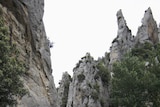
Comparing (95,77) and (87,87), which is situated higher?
(95,77)

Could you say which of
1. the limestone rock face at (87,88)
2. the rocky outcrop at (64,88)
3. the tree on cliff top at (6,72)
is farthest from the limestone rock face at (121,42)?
the tree on cliff top at (6,72)

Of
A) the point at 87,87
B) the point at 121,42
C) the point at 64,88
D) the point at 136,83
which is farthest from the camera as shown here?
the point at 121,42

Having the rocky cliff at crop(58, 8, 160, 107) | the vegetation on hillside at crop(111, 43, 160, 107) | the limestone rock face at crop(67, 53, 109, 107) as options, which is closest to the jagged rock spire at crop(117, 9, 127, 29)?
the rocky cliff at crop(58, 8, 160, 107)

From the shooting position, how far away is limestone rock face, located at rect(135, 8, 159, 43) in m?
60.8

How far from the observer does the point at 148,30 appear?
A: 62375 mm

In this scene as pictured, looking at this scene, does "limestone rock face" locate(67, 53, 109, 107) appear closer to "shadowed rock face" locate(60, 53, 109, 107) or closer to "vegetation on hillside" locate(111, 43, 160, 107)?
"shadowed rock face" locate(60, 53, 109, 107)

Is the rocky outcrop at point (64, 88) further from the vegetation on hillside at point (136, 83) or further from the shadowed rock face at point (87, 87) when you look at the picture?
the vegetation on hillside at point (136, 83)

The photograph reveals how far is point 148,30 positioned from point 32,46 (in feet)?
140

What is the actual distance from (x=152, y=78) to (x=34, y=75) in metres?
17.3

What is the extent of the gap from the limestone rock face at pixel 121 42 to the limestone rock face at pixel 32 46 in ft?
104

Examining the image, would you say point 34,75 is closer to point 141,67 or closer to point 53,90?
point 53,90

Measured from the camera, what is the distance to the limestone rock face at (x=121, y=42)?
57.1 m

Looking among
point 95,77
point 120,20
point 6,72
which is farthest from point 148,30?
point 6,72

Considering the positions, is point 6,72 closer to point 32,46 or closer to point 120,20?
point 32,46
